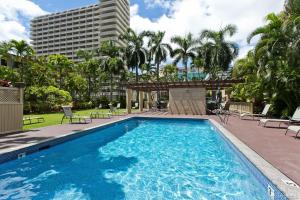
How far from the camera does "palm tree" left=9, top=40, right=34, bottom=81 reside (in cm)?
2341

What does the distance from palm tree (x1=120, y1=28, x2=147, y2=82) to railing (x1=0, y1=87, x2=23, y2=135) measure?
25.2 metres

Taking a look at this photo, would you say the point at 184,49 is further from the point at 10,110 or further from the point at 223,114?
the point at 10,110

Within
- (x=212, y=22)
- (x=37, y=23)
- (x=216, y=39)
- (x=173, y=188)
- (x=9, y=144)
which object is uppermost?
(x=37, y=23)

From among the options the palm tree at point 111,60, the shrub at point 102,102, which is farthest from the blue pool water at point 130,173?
the palm tree at point 111,60

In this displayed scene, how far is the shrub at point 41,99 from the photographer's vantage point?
76.7ft

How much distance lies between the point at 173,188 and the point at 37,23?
418 feet

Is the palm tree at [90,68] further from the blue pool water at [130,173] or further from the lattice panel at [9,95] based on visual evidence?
the blue pool water at [130,173]

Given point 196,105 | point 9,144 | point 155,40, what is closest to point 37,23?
point 155,40

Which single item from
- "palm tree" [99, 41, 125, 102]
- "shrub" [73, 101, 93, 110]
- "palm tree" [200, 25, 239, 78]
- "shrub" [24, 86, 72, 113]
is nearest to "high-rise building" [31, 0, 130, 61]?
"palm tree" [99, 41, 125, 102]

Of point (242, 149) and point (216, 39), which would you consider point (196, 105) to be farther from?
point (242, 149)

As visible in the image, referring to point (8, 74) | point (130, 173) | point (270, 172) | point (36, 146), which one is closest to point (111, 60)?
point (8, 74)

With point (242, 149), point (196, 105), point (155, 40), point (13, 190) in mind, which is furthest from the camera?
point (155, 40)

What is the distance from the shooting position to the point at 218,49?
30.5 m

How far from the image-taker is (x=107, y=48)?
39.8 metres
